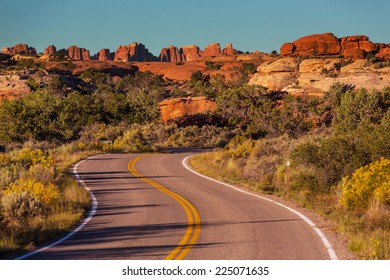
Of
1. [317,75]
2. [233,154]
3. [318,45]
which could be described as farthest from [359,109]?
[318,45]

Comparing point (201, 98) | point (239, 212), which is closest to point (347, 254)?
point (239, 212)

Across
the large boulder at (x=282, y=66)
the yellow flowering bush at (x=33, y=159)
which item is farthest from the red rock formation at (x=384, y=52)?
the yellow flowering bush at (x=33, y=159)

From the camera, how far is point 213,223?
12266 millimetres

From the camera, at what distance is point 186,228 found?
11.7m

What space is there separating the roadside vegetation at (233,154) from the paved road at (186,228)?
36.2 inches

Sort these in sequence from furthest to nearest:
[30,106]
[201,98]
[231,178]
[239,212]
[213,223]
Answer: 1. [201,98]
2. [30,106]
3. [231,178]
4. [239,212]
5. [213,223]

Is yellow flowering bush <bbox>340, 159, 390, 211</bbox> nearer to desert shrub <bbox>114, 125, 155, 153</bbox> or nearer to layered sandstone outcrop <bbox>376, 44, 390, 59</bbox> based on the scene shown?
desert shrub <bbox>114, 125, 155, 153</bbox>

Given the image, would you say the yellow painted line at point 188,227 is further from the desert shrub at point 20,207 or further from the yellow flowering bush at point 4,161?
the yellow flowering bush at point 4,161

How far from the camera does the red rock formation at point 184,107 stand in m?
67.2

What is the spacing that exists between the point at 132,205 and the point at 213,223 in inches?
148

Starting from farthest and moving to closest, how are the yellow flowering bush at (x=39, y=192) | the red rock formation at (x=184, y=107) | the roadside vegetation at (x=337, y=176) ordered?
the red rock formation at (x=184, y=107), the yellow flowering bush at (x=39, y=192), the roadside vegetation at (x=337, y=176)

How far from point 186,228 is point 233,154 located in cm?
1545
